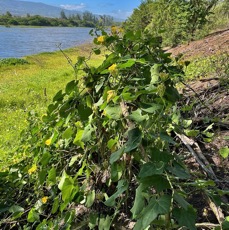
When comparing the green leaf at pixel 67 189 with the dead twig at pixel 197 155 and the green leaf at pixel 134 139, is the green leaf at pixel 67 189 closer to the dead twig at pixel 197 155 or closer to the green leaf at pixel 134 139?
the green leaf at pixel 134 139

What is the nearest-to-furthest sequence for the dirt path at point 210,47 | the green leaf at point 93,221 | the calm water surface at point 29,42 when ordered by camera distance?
the green leaf at point 93,221 < the dirt path at point 210,47 < the calm water surface at point 29,42

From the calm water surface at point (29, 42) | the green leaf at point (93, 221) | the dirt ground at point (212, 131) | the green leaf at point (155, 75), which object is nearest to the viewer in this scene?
the green leaf at point (155, 75)

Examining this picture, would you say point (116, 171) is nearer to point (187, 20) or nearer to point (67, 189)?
point (67, 189)

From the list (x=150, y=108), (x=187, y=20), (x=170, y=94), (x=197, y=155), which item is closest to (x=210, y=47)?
(x=187, y=20)

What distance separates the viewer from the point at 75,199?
2.88 feet

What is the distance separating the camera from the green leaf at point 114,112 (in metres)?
0.71

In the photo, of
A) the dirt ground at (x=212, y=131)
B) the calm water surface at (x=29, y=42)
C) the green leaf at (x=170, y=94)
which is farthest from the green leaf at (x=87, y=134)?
the calm water surface at (x=29, y=42)

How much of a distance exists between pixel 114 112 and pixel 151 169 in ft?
0.68

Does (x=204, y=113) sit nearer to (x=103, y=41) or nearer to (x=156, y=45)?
(x=156, y=45)

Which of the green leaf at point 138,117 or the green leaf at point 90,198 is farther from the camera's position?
the green leaf at point 90,198

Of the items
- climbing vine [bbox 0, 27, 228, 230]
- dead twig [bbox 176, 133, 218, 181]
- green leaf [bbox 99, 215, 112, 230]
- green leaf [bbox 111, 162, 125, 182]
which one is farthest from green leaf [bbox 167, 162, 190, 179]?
dead twig [bbox 176, 133, 218, 181]

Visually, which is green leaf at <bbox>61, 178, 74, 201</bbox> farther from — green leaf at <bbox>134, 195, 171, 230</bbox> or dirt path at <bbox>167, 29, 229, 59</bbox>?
dirt path at <bbox>167, 29, 229, 59</bbox>

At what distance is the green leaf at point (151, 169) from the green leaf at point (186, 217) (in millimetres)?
100

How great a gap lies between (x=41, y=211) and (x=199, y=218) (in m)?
0.52
